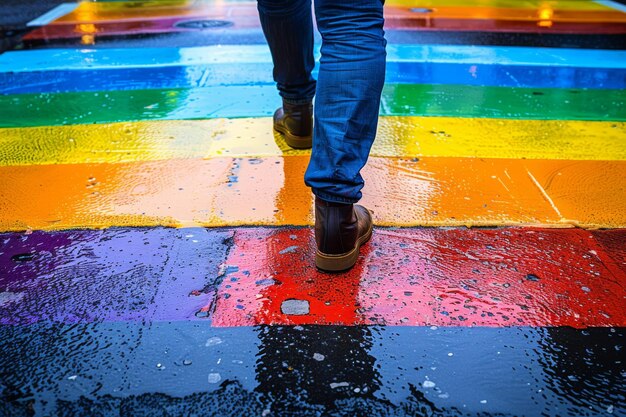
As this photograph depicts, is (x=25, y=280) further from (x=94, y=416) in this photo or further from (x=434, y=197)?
(x=434, y=197)

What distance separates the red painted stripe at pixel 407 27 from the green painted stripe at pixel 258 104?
2083mm

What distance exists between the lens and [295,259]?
192 centimetres

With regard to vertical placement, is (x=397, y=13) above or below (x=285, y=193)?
above

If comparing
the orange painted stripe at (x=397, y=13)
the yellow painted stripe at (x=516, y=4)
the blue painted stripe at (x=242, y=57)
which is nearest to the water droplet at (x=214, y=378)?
the blue painted stripe at (x=242, y=57)

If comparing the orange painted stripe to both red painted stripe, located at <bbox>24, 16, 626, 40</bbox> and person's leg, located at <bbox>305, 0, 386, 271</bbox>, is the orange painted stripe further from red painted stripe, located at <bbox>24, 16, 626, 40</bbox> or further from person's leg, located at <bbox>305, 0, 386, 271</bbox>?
person's leg, located at <bbox>305, 0, 386, 271</bbox>

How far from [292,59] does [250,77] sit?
1.54 metres

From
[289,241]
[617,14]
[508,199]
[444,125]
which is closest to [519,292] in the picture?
[508,199]

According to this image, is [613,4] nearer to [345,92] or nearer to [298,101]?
[298,101]

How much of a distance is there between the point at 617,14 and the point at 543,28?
1553 millimetres

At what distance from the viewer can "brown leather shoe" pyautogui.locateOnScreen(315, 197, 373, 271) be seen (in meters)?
1.79

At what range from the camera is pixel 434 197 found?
232cm

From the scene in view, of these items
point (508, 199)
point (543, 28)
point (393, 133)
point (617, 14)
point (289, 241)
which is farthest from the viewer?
point (617, 14)

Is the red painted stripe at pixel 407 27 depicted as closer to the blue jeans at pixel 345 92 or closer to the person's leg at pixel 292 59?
the person's leg at pixel 292 59

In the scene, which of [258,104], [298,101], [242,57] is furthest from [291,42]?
[242,57]
